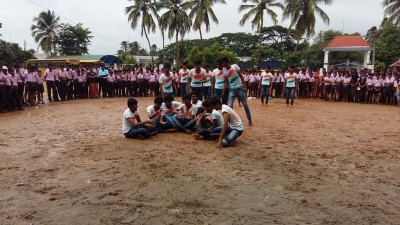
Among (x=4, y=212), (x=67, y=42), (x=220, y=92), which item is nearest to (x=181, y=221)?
(x=4, y=212)

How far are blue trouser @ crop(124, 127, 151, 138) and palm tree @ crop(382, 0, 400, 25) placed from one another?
1004 inches

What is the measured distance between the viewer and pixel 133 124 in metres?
7.31

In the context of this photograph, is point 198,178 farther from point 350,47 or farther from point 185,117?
point 350,47

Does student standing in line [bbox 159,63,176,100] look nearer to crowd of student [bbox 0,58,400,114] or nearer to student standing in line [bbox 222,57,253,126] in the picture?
crowd of student [bbox 0,58,400,114]

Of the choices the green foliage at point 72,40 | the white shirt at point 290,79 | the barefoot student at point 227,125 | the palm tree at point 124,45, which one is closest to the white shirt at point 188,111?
the barefoot student at point 227,125

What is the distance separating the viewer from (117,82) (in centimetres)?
1891

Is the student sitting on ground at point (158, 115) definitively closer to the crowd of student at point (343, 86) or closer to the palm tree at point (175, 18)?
the crowd of student at point (343, 86)

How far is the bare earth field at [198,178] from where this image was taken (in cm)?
380

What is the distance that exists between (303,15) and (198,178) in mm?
27701

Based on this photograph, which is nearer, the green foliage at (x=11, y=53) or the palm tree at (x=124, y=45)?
the green foliage at (x=11, y=53)

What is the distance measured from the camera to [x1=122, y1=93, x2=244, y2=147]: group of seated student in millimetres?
6844

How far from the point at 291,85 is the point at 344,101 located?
5283 mm

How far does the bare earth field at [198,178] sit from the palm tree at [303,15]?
74.9ft

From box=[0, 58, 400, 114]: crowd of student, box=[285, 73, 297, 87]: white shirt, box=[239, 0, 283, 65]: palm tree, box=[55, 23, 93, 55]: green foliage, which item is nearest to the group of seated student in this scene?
box=[0, 58, 400, 114]: crowd of student
